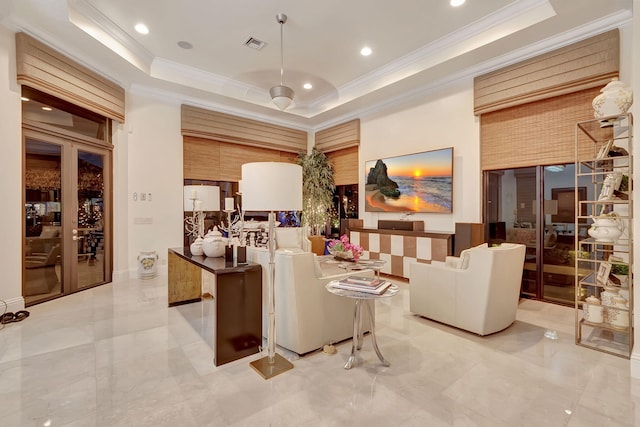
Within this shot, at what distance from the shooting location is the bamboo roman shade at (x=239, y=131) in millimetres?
5894

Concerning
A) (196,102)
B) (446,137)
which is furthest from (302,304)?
(196,102)

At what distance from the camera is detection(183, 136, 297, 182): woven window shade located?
19.7 feet

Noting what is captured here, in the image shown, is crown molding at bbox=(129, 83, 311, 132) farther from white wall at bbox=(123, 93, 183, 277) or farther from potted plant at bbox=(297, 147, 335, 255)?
potted plant at bbox=(297, 147, 335, 255)

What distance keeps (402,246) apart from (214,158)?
409 cm

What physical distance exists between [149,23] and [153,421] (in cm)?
449

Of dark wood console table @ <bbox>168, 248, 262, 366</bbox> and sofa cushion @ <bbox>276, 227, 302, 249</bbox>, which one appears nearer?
dark wood console table @ <bbox>168, 248, 262, 366</bbox>

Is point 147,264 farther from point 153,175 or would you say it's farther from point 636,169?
point 636,169

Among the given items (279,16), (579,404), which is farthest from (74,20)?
(579,404)

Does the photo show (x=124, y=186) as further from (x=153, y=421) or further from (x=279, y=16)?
(x=153, y=421)

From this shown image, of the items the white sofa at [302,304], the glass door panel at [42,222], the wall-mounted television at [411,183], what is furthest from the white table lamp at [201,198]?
the wall-mounted television at [411,183]

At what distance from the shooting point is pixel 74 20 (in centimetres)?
359

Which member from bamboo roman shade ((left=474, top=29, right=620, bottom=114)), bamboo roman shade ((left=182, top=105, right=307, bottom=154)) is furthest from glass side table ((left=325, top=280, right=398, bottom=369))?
bamboo roman shade ((left=182, top=105, right=307, bottom=154))

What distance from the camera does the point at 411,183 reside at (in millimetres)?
5488

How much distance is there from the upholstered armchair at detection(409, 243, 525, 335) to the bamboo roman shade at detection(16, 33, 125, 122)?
199 inches
